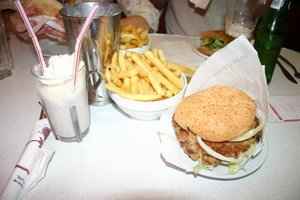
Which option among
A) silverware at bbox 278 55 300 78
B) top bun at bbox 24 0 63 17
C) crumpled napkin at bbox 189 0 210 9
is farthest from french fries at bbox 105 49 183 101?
crumpled napkin at bbox 189 0 210 9

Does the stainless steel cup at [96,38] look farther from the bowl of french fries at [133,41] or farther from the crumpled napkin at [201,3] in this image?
the crumpled napkin at [201,3]

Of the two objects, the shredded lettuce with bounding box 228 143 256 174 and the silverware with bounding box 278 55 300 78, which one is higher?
the shredded lettuce with bounding box 228 143 256 174

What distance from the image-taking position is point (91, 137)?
76cm

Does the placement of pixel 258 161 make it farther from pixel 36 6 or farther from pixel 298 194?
pixel 36 6

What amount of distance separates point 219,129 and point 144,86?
0.29 meters

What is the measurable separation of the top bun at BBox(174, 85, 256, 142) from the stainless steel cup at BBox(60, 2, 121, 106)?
343 mm

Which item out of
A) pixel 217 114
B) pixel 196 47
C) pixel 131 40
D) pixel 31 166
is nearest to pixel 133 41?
pixel 131 40

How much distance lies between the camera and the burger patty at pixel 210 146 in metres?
0.62

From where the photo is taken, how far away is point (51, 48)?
1.22 meters

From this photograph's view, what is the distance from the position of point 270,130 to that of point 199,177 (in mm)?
361

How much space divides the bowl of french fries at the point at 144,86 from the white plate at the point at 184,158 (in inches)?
2.5

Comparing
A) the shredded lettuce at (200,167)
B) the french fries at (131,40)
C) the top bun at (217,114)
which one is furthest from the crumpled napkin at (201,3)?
the shredded lettuce at (200,167)

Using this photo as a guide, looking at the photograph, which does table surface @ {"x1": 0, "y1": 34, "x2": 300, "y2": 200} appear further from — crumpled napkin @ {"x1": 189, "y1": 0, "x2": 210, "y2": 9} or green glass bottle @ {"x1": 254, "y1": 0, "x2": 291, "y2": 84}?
crumpled napkin @ {"x1": 189, "y1": 0, "x2": 210, "y2": 9}

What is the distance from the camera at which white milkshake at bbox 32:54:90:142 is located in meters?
0.61
